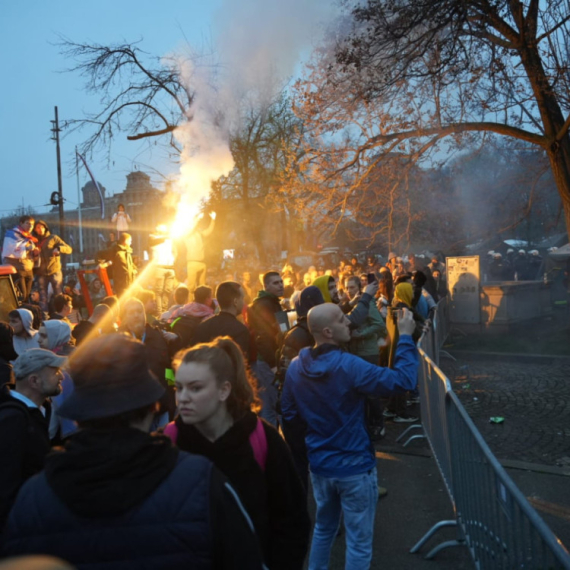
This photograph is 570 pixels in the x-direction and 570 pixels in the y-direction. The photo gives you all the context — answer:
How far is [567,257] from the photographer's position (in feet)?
74.1

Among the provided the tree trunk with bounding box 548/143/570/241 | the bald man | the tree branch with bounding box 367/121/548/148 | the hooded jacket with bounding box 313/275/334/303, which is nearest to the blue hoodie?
the bald man

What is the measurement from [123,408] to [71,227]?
302ft

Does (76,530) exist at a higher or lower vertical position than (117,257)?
lower

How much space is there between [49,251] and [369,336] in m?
7.44

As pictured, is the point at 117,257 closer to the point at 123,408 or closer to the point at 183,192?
the point at 183,192

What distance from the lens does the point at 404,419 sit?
8234mm

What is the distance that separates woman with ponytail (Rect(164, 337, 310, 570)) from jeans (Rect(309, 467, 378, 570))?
130cm

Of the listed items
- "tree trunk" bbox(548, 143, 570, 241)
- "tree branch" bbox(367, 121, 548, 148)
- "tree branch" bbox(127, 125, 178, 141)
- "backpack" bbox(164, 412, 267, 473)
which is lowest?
"backpack" bbox(164, 412, 267, 473)

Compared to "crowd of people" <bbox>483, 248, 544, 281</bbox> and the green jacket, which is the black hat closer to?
the green jacket

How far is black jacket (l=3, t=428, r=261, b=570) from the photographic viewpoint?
163 cm

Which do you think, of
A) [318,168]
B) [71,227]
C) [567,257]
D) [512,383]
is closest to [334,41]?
[318,168]

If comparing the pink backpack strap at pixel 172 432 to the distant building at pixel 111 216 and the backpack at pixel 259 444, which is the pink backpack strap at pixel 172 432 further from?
the distant building at pixel 111 216

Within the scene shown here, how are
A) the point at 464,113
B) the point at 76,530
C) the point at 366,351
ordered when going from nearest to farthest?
the point at 76,530
the point at 366,351
the point at 464,113

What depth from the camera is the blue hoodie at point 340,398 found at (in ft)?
11.8
